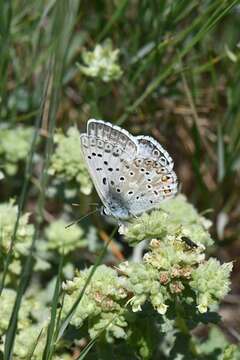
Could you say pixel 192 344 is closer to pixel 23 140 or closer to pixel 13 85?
pixel 23 140

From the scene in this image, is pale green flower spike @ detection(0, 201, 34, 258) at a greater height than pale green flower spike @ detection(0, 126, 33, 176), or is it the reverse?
pale green flower spike @ detection(0, 126, 33, 176)

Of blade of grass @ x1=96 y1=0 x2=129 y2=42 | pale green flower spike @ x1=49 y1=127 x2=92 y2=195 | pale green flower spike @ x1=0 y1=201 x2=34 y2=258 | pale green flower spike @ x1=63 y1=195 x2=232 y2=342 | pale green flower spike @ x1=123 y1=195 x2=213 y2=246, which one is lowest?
pale green flower spike @ x1=63 y1=195 x2=232 y2=342

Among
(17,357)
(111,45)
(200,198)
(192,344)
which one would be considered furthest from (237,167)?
(17,357)

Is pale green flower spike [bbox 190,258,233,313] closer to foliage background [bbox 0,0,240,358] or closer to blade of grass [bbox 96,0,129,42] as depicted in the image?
foliage background [bbox 0,0,240,358]

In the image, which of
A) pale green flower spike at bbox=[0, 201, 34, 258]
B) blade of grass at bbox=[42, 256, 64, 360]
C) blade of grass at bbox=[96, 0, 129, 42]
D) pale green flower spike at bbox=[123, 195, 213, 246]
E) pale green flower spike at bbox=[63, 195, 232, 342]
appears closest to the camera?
blade of grass at bbox=[42, 256, 64, 360]

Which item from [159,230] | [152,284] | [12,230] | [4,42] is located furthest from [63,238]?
[152,284]

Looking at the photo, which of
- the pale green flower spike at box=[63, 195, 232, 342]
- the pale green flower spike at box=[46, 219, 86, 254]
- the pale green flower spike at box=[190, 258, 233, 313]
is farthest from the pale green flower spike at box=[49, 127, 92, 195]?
the pale green flower spike at box=[190, 258, 233, 313]
